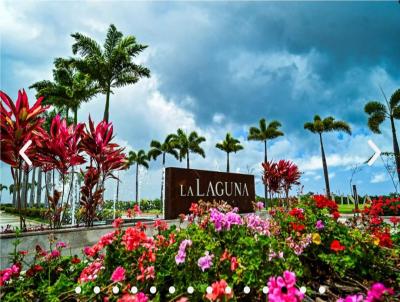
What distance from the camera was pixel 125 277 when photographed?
66.6 inches

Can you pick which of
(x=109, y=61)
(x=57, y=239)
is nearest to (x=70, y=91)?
(x=109, y=61)

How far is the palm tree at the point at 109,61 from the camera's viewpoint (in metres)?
18.3

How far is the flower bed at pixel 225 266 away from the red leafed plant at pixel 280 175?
11.5 meters

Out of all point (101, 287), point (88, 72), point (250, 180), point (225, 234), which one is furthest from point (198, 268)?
point (88, 72)

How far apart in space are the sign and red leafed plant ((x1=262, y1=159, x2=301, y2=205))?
1764 mm

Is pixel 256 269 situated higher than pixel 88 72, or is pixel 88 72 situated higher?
pixel 88 72

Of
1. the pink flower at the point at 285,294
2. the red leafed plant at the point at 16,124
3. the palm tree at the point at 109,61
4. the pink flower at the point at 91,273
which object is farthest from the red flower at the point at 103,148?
the palm tree at the point at 109,61

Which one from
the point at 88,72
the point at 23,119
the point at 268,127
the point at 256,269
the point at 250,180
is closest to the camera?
the point at 256,269

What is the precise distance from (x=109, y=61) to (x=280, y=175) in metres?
12.4

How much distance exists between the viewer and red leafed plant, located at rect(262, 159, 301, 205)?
534 inches

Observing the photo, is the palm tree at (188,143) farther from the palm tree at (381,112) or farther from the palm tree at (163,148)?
the palm tree at (381,112)

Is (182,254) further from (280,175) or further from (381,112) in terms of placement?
(381,112)

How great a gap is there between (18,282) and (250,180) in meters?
10.5

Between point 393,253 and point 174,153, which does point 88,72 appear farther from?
point 174,153
